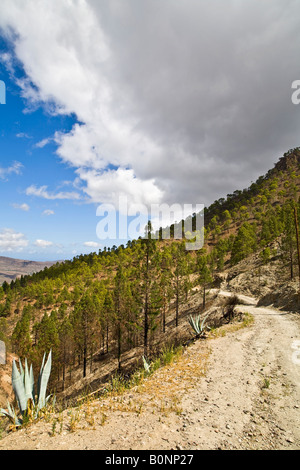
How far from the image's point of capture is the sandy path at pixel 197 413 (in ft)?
12.8

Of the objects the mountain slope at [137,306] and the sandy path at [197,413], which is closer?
the sandy path at [197,413]

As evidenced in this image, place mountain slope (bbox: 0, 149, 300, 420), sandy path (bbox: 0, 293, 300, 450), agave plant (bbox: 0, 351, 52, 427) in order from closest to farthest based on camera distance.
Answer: sandy path (bbox: 0, 293, 300, 450) → agave plant (bbox: 0, 351, 52, 427) → mountain slope (bbox: 0, 149, 300, 420)

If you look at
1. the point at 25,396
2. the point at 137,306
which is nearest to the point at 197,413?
the point at 25,396

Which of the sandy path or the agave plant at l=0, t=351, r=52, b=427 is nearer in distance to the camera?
the sandy path

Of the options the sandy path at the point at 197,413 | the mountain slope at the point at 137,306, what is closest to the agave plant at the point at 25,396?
the sandy path at the point at 197,413

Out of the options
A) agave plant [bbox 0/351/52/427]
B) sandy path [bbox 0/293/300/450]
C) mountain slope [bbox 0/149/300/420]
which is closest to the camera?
sandy path [bbox 0/293/300/450]

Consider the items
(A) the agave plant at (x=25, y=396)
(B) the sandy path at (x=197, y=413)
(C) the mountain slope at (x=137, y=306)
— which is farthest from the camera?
(C) the mountain slope at (x=137, y=306)

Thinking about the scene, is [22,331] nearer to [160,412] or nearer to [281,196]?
[160,412]

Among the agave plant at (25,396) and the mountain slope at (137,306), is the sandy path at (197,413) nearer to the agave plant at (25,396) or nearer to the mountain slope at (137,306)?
the agave plant at (25,396)

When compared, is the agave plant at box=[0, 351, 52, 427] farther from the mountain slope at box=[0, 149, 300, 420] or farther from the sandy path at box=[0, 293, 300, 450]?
the mountain slope at box=[0, 149, 300, 420]

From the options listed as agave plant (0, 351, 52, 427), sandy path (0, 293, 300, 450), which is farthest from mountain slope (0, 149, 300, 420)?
sandy path (0, 293, 300, 450)

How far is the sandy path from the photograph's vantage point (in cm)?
391

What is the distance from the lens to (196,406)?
5.25 metres

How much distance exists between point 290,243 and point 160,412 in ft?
121
